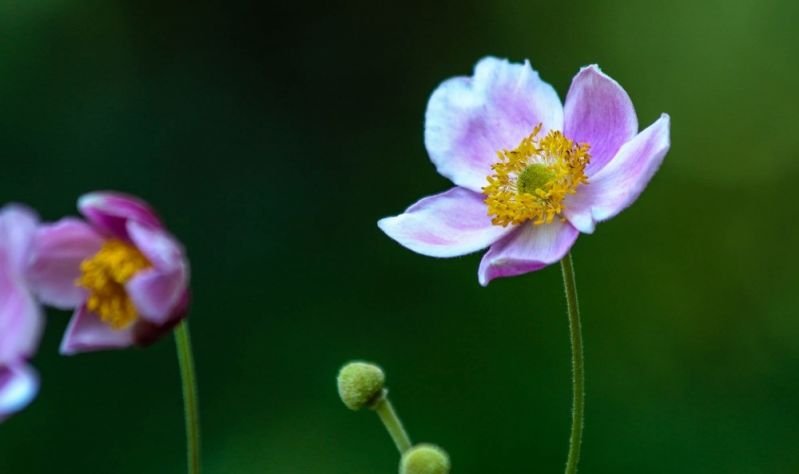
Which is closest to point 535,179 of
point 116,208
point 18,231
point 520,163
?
point 520,163

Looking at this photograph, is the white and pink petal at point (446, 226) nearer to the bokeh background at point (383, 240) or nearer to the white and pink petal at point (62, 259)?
the white and pink petal at point (62, 259)

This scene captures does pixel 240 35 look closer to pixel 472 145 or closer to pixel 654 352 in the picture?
pixel 654 352

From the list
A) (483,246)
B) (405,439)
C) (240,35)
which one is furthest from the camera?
(240,35)

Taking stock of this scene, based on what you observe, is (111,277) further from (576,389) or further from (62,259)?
(576,389)

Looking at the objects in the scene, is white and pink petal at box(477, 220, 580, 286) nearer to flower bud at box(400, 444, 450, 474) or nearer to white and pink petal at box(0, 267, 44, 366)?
flower bud at box(400, 444, 450, 474)

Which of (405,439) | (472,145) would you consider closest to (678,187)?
(472,145)

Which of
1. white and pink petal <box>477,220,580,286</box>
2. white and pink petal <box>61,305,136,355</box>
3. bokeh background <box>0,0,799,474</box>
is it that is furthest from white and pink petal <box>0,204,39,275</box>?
bokeh background <box>0,0,799,474</box>
